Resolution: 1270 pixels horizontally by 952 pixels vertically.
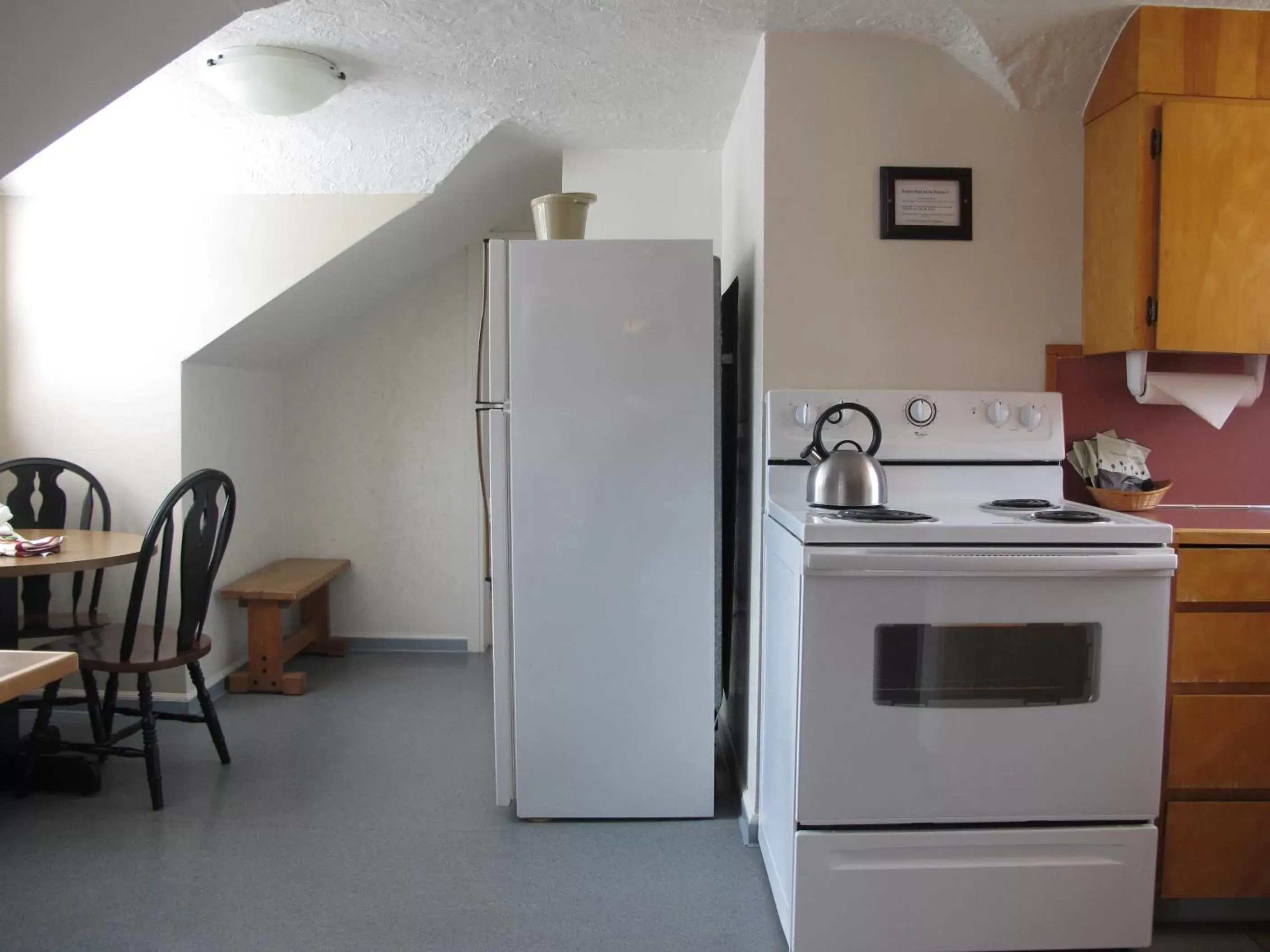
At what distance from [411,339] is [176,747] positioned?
197 centimetres

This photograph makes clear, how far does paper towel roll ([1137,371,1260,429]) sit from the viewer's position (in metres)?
2.13

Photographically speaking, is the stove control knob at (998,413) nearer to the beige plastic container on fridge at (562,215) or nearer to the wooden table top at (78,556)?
the beige plastic container on fridge at (562,215)

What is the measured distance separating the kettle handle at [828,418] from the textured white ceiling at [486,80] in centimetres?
90

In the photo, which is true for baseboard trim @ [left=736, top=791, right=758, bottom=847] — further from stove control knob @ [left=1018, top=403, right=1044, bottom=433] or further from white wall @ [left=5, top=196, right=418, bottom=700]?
white wall @ [left=5, top=196, right=418, bottom=700]

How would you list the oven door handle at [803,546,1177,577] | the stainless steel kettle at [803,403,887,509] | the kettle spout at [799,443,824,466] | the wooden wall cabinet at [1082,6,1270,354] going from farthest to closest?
the kettle spout at [799,443,824,466] → the wooden wall cabinet at [1082,6,1270,354] → the stainless steel kettle at [803,403,887,509] → the oven door handle at [803,546,1177,577]

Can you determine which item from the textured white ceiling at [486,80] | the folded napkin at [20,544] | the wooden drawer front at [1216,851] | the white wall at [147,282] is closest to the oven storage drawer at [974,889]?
the wooden drawer front at [1216,851]

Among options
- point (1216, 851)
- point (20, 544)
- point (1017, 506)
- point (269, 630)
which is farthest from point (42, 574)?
point (1216, 851)

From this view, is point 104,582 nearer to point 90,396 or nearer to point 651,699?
point 90,396

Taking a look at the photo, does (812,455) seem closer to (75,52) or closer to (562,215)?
(562,215)

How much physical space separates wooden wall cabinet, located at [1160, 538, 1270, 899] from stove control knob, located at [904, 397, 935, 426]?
606 mm

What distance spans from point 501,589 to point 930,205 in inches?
58.9

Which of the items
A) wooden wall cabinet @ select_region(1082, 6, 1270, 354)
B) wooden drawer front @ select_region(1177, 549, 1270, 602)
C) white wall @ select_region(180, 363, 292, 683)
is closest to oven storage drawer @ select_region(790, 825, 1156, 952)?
wooden drawer front @ select_region(1177, 549, 1270, 602)

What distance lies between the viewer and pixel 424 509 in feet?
13.2

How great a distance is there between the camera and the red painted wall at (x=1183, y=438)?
89.3 inches
